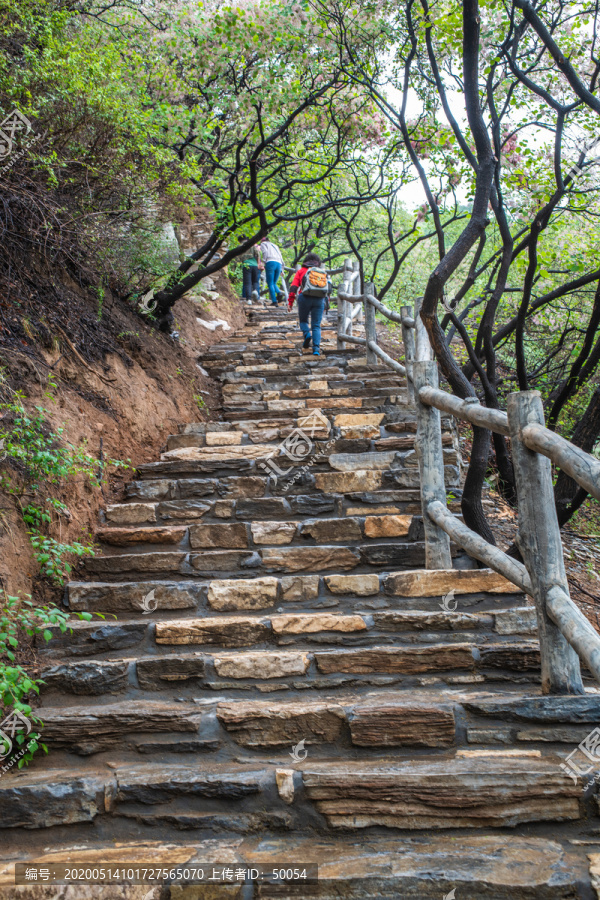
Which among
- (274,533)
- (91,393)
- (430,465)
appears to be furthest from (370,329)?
(274,533)

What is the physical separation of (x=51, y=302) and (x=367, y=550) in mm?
2602

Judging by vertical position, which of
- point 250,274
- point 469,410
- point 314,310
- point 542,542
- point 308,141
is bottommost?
point 542,542

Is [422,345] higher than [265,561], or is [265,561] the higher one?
[422,345]

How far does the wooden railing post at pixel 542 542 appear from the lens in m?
1.99

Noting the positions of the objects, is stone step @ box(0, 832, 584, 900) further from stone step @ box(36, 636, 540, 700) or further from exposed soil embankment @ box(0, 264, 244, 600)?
exposed soil embankment @ box(0, 264, 244, 600)

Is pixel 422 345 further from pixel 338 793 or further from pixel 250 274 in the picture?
pixel 250 274

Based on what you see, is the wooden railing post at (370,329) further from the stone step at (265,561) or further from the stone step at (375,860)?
the stone step at (375,860)

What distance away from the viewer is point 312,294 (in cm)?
667

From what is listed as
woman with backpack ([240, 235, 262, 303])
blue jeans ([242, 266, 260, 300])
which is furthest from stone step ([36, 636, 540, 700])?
blue jeans ([242, 266, 260, 300])

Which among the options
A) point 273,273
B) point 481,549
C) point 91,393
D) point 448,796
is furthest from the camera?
point 273,273

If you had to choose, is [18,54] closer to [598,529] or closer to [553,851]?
[553,851]
